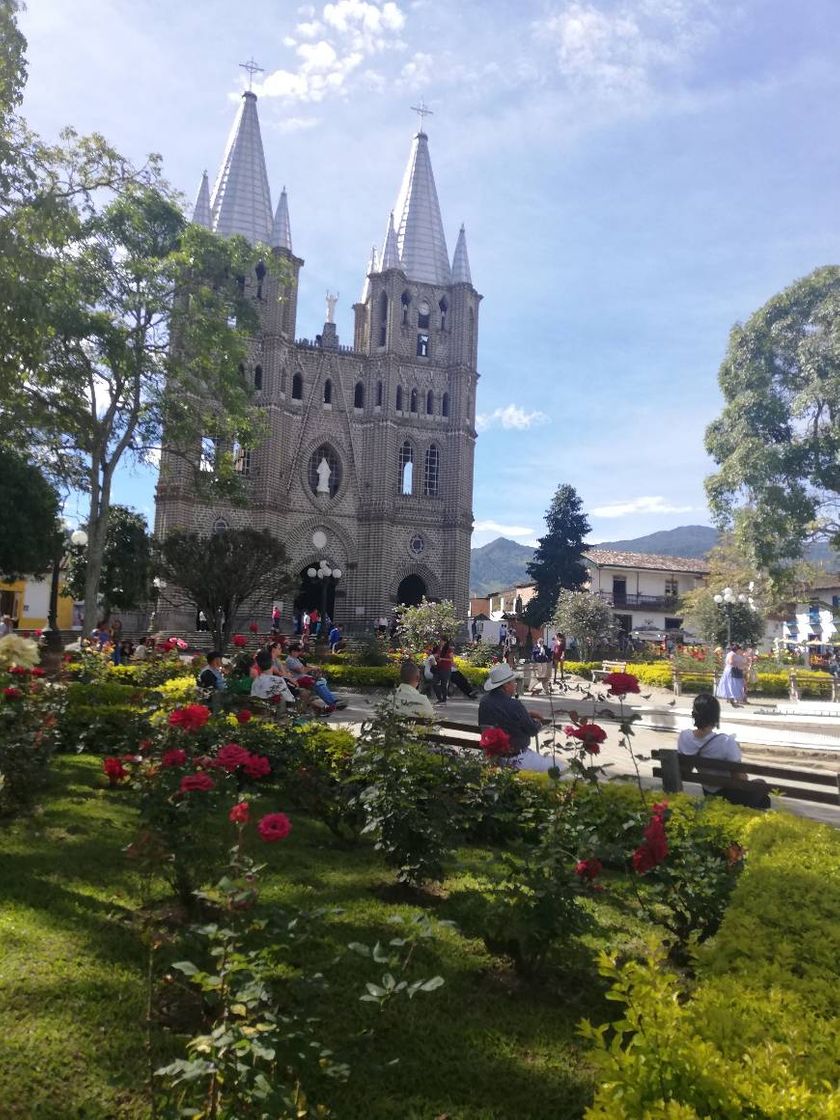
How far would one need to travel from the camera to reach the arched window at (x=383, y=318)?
131ft

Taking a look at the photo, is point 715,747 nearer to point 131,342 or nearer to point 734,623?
point 131,342

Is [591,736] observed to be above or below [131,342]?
below

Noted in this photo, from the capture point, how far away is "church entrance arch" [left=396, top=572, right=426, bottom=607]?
39562 millimetres

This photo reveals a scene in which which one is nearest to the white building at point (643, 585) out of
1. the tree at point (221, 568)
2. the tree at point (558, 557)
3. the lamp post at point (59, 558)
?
the tree at point (558, 557)

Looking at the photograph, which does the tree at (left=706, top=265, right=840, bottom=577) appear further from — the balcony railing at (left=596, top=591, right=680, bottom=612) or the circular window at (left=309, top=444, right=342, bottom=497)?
the balcony railing at (left=596, top=591, right=680, bottom=612)

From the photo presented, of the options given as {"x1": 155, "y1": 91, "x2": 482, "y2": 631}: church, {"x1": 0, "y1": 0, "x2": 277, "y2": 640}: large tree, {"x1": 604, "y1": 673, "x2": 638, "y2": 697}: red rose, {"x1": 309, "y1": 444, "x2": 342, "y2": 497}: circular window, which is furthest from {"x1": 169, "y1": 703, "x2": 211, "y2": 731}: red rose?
{"x1": 309, "y1": 444, "x2": 342, "y2": 497}: circular window

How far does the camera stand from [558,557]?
1702 inches

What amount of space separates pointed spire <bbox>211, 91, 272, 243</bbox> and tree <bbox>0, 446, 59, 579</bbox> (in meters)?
16.3

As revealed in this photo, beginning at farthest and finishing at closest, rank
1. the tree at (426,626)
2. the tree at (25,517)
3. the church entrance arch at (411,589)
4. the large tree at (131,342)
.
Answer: the church entrance arch at (411,589) → the tree at (25,517) → the tree at (426,626) → the large tree at (131,342)

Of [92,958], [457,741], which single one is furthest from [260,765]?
[457,741]

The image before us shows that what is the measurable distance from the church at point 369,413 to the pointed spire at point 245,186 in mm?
66

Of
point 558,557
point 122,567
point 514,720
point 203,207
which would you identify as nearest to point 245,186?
point 203,207

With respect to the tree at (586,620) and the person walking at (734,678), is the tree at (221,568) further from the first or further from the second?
the tree at (586,620)

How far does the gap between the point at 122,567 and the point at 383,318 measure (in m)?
18.1
